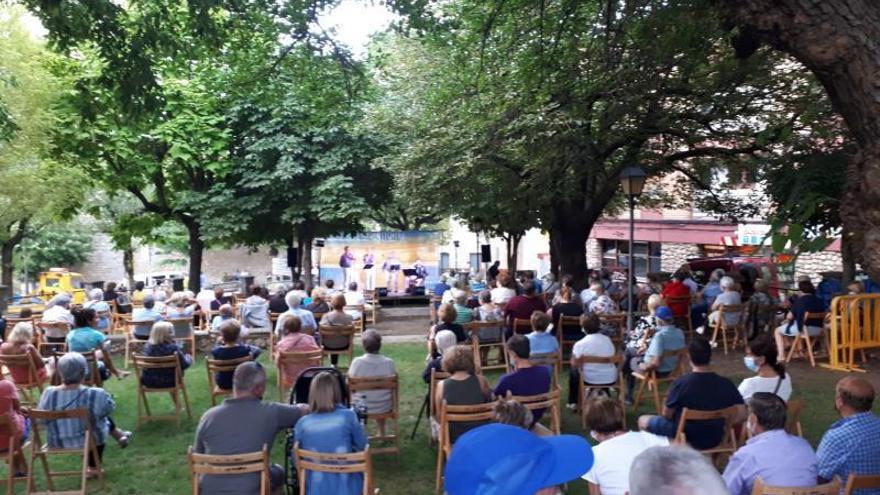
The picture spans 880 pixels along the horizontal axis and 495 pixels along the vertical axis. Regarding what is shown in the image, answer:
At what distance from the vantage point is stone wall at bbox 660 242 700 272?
30.8m

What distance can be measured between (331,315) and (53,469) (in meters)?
3.72

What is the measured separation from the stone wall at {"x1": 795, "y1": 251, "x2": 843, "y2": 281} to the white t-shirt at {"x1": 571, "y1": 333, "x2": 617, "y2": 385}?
1967cm

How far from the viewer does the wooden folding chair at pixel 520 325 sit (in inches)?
381

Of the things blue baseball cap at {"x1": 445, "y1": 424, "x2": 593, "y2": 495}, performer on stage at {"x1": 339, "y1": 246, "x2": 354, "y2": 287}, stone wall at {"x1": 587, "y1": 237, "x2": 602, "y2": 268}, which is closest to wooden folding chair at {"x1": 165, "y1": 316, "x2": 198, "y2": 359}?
blue baseball cap at {"x1": 445, "y1": 424, "x2": 593, "y2": 495}

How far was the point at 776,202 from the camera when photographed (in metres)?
12.6

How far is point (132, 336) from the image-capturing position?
36.8 ft

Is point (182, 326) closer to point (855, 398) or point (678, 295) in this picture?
point (678, 295)

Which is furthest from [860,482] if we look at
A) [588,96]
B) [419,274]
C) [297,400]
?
[419,274]

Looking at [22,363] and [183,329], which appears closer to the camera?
[22,363]

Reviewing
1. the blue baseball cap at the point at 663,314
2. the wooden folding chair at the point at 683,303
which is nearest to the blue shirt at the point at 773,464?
the blue baseball cap at the point at 663,314

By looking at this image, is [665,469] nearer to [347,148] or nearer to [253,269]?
[347,148]

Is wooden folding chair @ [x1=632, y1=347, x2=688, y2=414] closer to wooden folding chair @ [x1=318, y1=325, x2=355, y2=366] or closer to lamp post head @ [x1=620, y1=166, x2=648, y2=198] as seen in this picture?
wooden folding chair @ [x1=318, y1=325, x2=355, y2=366]

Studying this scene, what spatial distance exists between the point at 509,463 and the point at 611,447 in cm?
196

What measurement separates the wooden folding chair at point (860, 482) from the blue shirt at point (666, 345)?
12.2 feet
